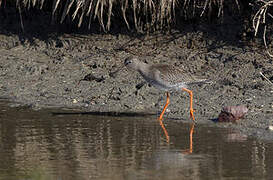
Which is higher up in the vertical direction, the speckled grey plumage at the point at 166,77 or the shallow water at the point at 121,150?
the speckled grey plumage at the point at 166,77

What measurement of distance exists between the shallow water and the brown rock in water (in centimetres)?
35

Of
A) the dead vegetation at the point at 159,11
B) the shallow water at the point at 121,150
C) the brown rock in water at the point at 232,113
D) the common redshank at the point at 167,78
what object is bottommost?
the shallow water at the point at 121,150

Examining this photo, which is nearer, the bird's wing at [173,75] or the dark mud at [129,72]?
the bird's wing at [173,75]

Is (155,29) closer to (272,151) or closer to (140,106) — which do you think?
(140,106)

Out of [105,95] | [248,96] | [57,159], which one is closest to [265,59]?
[248,96]

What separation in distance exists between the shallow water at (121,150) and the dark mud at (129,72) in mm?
844

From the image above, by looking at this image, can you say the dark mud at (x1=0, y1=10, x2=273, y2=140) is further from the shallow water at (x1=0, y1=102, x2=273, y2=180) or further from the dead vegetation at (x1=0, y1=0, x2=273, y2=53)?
the shallow water at (x1=0, y1=102, x2=273, y2=180)

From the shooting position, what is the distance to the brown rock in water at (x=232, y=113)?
307 inches

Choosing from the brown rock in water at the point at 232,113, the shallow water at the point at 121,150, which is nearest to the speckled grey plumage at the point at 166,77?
the shallow water at the point at 121,150

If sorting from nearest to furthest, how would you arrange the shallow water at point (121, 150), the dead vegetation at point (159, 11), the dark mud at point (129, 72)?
the shallow water at point (121, 150), the dark mud at point (129, 72), the dead vegetation at point (159, 11)

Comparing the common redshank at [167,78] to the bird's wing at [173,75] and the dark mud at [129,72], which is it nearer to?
the bird's wing at [173,75]

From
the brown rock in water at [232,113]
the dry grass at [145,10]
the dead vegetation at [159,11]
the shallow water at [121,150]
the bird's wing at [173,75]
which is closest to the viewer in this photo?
the shallow water at [121,150]

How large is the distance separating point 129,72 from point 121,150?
4.30 m

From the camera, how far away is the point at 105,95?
9.63m
